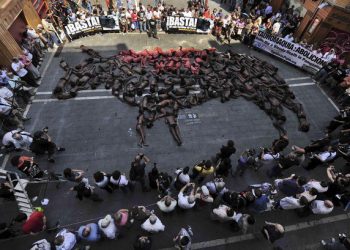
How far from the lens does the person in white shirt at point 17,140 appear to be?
1005 cm

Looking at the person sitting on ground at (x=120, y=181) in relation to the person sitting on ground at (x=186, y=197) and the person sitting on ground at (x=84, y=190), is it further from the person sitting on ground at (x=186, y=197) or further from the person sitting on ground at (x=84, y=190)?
the person sitting on ground at (x=186, y=197)

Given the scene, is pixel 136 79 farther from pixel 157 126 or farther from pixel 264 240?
pixel 264 240

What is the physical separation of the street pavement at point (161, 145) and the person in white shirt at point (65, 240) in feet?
5.01

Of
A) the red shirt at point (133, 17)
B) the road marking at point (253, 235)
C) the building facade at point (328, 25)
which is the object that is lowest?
the road marking at point (253, 235)

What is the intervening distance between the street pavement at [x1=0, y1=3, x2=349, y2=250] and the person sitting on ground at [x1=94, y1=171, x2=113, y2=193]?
0.99 metres

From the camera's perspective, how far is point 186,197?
8.51m

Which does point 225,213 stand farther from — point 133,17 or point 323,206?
point 133,17

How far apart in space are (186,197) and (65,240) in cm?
408

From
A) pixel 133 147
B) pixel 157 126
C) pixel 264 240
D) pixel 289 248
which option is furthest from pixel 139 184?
pixel 289 248

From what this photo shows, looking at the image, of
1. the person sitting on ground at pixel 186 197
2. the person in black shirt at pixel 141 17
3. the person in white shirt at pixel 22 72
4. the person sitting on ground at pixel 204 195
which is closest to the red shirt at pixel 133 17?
the person in black shirt at pixel 141 17

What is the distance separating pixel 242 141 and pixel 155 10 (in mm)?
13112

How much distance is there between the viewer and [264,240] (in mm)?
9055

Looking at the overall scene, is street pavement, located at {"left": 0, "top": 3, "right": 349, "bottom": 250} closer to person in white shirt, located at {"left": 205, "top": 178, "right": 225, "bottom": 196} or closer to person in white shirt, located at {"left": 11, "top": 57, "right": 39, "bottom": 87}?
person in white shirt, located at {"left": 11, "top": 57, "right": 39, "bottom": 87}

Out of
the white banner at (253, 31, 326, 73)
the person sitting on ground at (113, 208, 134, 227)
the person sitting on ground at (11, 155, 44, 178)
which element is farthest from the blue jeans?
the person sitting on ground at (113, 208, 134, 227)
